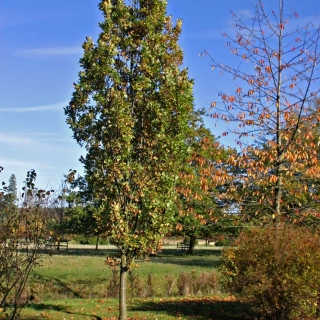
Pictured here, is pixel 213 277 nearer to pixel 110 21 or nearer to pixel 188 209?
pixel 188 209

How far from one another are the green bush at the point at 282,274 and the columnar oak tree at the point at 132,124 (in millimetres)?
1936

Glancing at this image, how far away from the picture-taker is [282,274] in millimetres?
9336

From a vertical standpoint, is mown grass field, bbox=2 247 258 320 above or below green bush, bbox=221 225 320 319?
below

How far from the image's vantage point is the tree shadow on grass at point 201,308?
11.1 m

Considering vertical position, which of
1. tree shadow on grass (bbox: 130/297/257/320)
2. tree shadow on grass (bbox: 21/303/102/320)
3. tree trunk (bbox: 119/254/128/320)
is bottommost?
tree shadow on grass (bbox: 21/303/102/320)

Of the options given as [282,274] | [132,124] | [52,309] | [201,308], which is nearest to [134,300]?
[201,308]

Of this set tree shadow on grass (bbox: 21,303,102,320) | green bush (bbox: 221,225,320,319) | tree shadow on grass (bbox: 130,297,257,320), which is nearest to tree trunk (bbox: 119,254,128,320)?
tree shadow on grass (bbox: 21,303,102,320)

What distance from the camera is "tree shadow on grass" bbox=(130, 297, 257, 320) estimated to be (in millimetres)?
11062

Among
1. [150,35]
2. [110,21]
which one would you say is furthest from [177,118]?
[110,21]

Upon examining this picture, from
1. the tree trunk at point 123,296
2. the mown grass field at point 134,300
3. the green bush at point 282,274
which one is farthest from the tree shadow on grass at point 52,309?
the green bush at point 282,274

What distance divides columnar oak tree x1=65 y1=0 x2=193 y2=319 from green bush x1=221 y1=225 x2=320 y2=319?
6.35 feet

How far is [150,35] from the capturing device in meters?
9.86

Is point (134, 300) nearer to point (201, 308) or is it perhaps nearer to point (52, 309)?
point (201, 308)

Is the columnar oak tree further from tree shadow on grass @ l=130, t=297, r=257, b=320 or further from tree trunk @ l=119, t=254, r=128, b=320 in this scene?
tree shadow on grass @ l=130, t=297, r=257, b=320
